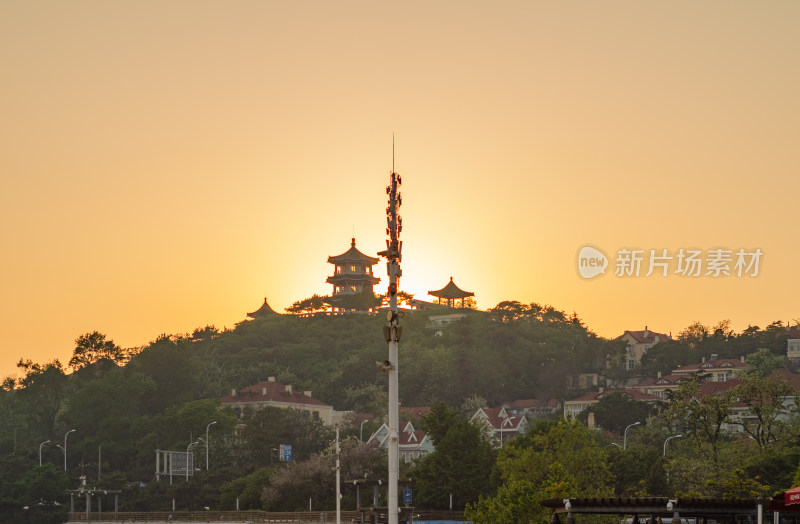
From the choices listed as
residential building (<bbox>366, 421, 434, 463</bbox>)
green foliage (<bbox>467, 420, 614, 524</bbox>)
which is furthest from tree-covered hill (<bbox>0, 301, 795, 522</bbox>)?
green foliage (<bbox>467, 420, 614, 524</bbox>)

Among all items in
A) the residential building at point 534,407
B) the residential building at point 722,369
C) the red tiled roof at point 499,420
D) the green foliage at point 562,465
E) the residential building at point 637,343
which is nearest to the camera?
the green foliage at point 562,465

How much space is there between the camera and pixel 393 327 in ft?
67.4

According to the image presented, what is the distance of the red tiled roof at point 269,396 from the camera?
15512 cm

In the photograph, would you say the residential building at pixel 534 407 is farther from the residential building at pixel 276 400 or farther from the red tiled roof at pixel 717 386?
the residential building at pixel 276 400

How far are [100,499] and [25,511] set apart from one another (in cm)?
808

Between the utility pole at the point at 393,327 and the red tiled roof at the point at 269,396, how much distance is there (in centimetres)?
13474

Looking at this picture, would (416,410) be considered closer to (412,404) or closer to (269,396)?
(412,404)

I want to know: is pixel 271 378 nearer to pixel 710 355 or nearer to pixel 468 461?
pixel 710 355

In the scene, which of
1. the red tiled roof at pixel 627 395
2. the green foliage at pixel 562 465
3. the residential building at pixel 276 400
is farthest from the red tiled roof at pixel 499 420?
the green foliage at pixel 562 465

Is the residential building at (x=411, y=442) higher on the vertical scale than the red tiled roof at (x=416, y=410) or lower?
lower

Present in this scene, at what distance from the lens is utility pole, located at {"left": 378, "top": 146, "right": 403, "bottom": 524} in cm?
2053

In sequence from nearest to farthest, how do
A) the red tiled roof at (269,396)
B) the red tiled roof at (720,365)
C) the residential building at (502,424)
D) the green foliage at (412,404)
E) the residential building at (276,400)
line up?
the green foliage at (412,404) < the residential building at (502,424) < the residential building at (276,400) < the red tiled roof at (269,396) < the red tiled roof at (720,365)

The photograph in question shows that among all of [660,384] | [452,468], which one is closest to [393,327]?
[452,468]

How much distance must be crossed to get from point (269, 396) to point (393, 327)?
136 m
